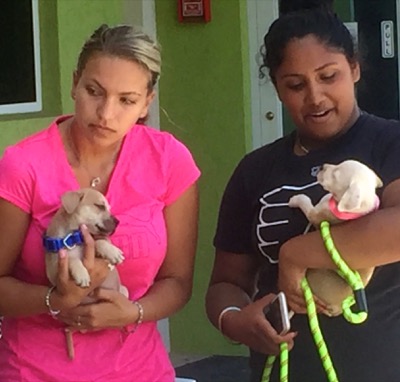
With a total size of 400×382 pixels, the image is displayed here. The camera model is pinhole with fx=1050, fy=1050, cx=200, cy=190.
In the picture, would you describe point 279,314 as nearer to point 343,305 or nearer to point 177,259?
point 343,305

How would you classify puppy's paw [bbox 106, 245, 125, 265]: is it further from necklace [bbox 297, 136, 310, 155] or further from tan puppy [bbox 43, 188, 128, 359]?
necklace [bbox 297, 136, 310, 155]

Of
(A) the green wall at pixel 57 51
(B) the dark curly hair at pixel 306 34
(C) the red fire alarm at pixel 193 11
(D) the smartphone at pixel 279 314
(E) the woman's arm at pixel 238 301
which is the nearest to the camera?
(D) the smartphone at pixel 279 314

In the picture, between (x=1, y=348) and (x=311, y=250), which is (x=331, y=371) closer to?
(x=311, y=250)

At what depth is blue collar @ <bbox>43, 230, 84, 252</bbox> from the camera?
2.32 m

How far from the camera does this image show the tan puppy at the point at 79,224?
2312mm

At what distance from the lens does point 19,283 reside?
2424 mm

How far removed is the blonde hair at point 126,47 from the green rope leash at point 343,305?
638 millimetres

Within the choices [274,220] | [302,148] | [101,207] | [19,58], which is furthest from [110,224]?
[19,58]

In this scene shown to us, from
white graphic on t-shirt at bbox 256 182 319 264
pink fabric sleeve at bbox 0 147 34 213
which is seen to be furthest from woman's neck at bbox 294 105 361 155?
pink fabric sleeve at bbox 0 147 34 213

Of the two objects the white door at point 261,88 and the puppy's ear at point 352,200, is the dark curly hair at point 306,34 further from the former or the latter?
the white door at point 261,88

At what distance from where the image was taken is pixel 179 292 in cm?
255

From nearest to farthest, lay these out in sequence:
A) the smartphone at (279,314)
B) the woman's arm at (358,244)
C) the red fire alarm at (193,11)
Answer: the woman's arm at (358,244) < the smartphone at (279,314) < the red fire alarm at (193,11)

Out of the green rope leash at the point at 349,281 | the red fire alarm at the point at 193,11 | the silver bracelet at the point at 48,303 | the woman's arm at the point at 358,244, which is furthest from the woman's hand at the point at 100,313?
the red fire alarm at the point at 193,11

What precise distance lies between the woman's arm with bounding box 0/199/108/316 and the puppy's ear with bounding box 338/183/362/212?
59cm
